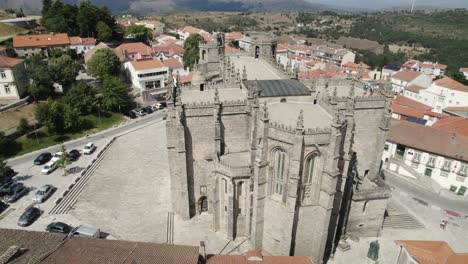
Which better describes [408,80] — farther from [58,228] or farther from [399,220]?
[58,228]

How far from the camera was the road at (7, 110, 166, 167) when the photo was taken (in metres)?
45.7

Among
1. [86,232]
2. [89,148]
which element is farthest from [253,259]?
[89,148]

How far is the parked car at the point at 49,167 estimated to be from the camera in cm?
4137

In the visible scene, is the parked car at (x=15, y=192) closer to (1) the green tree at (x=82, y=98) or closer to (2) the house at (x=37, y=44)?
(1) the green tree at (x=82, y=98)

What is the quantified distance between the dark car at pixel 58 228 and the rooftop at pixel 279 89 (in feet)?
79.5

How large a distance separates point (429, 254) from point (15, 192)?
43.7 m

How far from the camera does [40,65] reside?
58.6 metres

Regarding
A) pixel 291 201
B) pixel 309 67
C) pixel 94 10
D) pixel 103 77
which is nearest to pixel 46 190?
pixel 291 201

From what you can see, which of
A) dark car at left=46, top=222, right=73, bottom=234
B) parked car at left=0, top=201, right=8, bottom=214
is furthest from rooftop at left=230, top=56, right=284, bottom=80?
parked car at left=0, top=201, right=8, bottom=214

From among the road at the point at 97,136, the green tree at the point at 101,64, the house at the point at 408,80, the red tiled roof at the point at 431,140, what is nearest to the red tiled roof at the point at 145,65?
the green tree at the point at 101,64

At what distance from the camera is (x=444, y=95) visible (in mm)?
70312

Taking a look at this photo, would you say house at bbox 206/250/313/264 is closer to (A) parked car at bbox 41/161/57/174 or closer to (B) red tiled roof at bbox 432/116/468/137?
(A) parked car at bbox 41/161/57/174

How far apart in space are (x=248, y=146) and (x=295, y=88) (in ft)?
28.0

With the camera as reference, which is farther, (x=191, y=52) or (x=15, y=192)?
(x=191, y=52)
